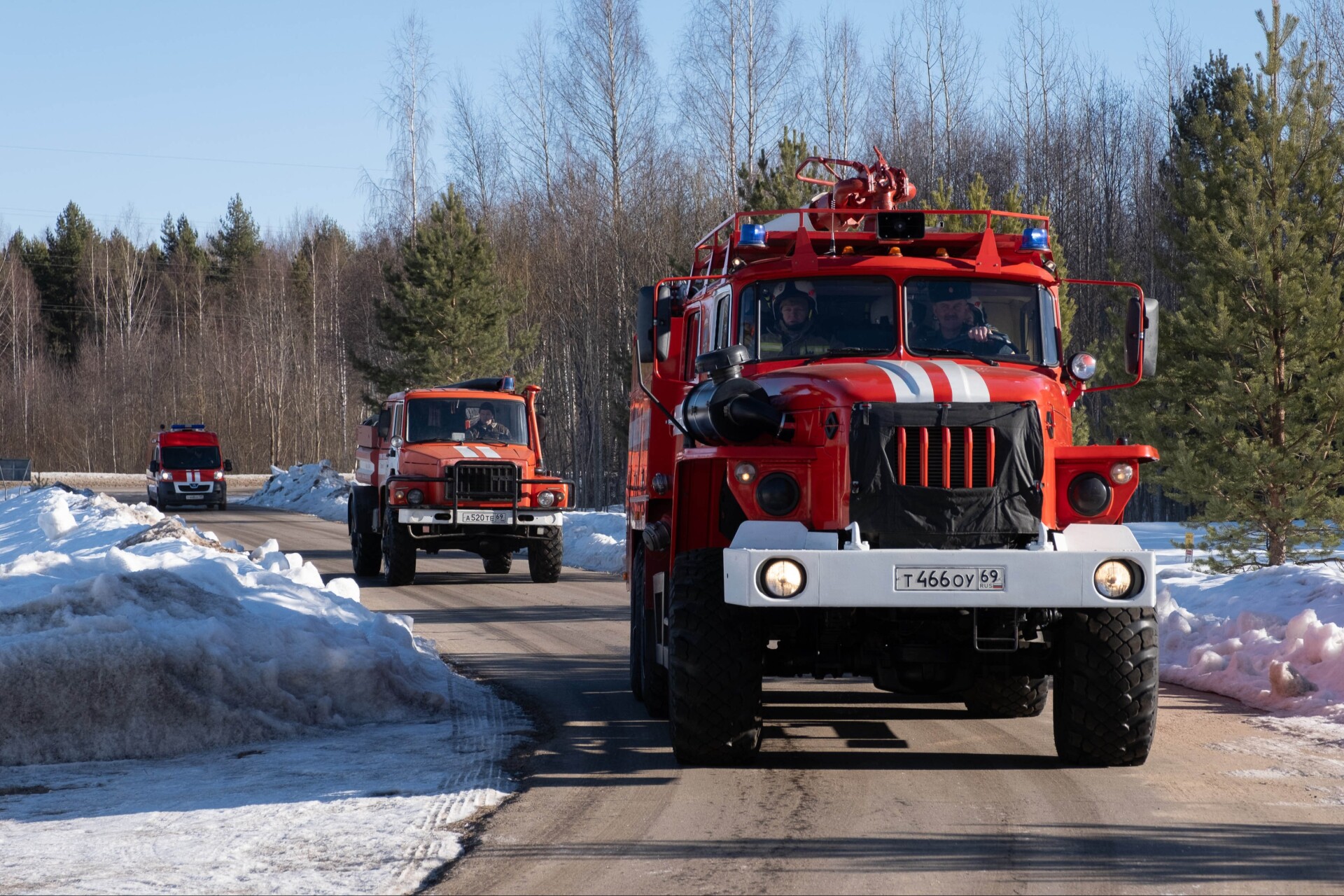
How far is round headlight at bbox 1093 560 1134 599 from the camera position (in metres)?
6.57

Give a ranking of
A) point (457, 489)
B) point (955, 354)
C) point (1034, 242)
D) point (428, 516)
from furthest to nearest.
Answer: point (457, 489), point (428, 516), point (1034, 242), point (955, 354)

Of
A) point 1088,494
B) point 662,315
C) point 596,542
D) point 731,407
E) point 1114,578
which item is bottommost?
point 596,542

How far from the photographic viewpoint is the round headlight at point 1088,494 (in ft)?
23.0

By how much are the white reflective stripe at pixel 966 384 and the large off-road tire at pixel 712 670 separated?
146 cm

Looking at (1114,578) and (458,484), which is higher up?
(458,484)

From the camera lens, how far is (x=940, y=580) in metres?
6.45

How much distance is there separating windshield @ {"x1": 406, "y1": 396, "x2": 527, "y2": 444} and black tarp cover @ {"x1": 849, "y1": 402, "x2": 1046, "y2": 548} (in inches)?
517

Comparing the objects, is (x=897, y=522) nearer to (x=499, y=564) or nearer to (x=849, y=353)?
(x=849, y=353)

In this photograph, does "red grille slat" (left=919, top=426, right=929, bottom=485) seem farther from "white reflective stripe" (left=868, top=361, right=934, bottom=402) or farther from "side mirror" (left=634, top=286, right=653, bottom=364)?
"side mirror" (left=634, top=286, right=653, bottom=364)

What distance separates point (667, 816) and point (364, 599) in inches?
439

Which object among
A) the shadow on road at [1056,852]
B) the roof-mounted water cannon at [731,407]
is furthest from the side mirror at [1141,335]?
the shadow on road at [1056,852]

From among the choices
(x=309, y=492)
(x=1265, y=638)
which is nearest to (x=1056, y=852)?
(x=1265, y=638)

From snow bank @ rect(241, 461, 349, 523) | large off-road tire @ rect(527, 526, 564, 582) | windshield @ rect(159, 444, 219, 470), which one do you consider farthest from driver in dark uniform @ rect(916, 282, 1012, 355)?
windshield @ rect(159, 444, 219, 470)

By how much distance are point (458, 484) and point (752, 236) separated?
1102cm
